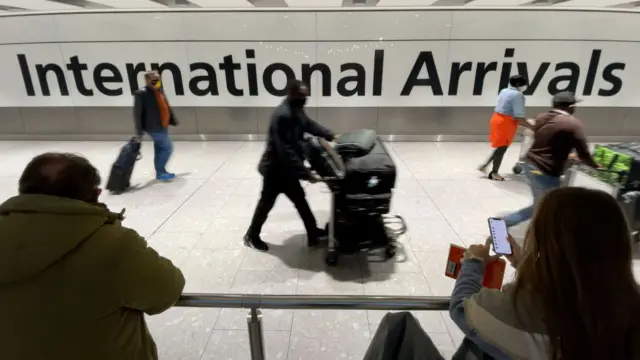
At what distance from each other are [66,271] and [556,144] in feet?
11.9

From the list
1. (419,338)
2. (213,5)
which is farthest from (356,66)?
(419,338)

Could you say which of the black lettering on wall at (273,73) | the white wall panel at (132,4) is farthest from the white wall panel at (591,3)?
the white wall panel at (132,4)

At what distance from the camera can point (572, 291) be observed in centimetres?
91

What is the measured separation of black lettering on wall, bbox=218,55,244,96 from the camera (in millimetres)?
7203

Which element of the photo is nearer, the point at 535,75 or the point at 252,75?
the point at 535,75

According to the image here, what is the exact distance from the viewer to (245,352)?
2428 millimetres

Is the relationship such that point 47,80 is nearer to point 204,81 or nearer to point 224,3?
point 204,81

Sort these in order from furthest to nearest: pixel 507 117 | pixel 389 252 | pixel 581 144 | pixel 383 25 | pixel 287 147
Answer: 1. pixel 383 25
2. pixel 507 117
3. pixel 389 252
4. pixel 581 144
5. pixel 287 147

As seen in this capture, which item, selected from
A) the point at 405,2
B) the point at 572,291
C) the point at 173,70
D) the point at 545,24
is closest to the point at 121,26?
the point at 173,70

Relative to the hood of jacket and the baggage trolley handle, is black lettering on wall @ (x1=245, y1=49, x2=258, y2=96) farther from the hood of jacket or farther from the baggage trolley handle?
the hood of jacket

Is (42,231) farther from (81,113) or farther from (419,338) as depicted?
(81,113)

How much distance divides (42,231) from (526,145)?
622 cm

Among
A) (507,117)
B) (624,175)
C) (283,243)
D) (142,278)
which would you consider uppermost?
(142,278)

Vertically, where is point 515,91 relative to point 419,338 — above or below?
above
